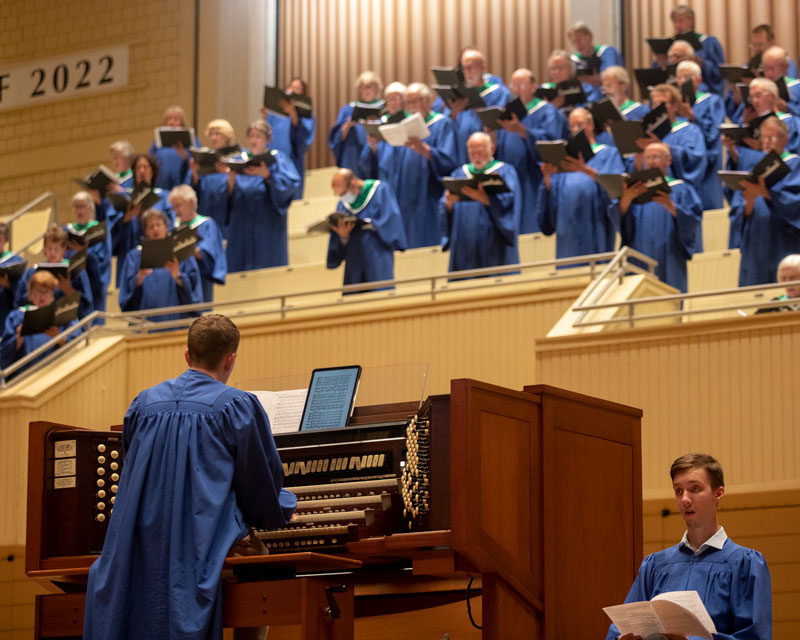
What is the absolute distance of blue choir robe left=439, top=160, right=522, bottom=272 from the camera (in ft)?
33.4

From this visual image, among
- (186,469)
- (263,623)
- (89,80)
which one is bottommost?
(263,623)

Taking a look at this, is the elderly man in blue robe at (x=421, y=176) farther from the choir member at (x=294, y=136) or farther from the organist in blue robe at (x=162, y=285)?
the organist in blue robe at (x=162, y=285)

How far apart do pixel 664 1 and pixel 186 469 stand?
1105 cm

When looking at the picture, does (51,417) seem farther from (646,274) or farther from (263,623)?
(263,623)

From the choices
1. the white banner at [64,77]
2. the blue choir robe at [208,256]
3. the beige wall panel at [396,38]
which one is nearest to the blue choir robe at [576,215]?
the blue choir robe at [208,256]

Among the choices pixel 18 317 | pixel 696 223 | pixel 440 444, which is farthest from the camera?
pixel 18 317

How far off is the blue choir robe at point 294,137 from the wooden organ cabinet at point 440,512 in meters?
7.62

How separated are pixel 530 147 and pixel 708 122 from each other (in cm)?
132

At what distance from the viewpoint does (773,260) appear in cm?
941

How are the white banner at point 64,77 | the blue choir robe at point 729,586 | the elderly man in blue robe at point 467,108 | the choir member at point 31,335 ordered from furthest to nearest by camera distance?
the white banner at point 64,77 < the elderly man in blue robe at point 467,108 < the choir member at point 31,335 < the blue choir robe at point 729,586

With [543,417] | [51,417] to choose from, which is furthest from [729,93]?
[543,417]

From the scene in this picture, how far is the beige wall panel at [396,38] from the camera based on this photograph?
15.1 meters

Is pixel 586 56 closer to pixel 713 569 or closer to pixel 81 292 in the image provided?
pixel 81 292

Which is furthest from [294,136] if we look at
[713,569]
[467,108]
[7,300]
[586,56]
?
[713,569]
